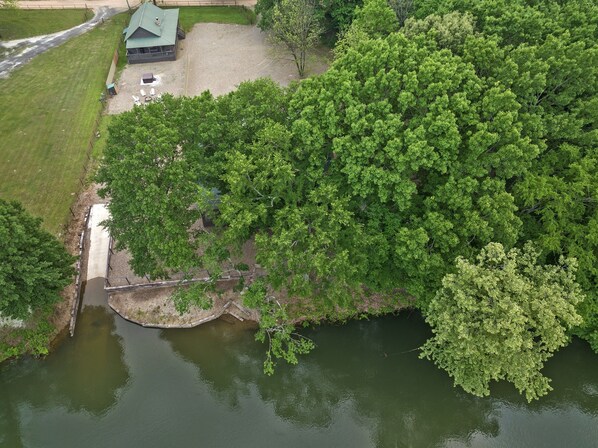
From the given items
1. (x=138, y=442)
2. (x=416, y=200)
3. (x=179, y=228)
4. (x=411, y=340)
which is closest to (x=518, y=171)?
(x=416, y=200)

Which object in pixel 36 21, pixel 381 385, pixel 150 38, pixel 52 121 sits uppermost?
pixel 150 38

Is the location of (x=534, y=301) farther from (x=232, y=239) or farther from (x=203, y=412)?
(x=203, y=412)

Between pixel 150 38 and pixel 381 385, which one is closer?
pixel 381 385

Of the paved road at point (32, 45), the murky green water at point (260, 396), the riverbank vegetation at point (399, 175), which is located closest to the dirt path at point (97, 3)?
the paved road at point (32, 45)

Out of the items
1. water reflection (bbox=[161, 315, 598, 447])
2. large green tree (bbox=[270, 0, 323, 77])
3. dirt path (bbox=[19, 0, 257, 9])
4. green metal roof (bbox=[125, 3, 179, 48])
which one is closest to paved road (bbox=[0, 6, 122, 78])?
dirt path (bbox=[19, 0, 257, 9])

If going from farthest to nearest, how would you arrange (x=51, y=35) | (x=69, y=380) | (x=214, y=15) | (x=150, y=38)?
(x=214, y=15)
(x=51, y=35)
(x=150, y=38)
(x=69, y=380)

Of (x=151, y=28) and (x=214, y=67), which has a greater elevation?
(x=151, y=28)

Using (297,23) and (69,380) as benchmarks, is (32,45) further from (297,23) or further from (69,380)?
(69,380)

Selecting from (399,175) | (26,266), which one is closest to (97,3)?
(26,266)
